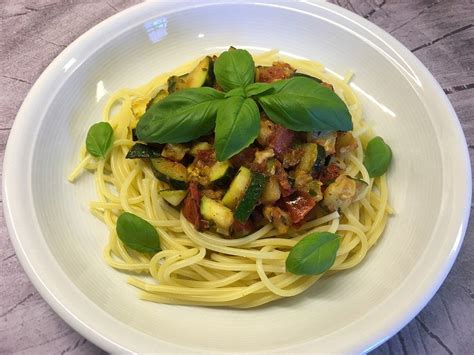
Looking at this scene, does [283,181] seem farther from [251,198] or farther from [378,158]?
[378,158]

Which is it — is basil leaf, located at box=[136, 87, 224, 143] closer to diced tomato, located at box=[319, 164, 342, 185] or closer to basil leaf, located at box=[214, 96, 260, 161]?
basil leaf, located at box=[214, 96, 260, 161]

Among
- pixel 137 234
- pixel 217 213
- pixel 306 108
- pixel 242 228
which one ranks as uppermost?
pixel 306 108

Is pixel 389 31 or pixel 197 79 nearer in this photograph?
pixel 197 79

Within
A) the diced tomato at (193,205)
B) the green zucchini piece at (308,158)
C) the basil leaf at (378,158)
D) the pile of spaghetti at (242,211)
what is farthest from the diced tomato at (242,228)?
the basil leaf at (378,158)

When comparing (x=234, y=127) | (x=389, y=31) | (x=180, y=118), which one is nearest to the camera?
(x=234, y=127)

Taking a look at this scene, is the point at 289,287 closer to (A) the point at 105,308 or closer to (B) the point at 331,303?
(B) the point at 331,303

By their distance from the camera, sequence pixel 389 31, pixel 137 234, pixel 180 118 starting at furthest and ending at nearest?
pixel 389 31, pixel 137 234, pixel 180 118

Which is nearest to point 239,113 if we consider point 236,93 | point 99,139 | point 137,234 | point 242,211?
point 236,93

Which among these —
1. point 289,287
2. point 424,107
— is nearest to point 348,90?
point 424,107

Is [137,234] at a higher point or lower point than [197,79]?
lower

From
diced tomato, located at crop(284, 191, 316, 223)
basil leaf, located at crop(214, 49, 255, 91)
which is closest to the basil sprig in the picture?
basil leaf, located at crop(214, 49, 255, 91)
